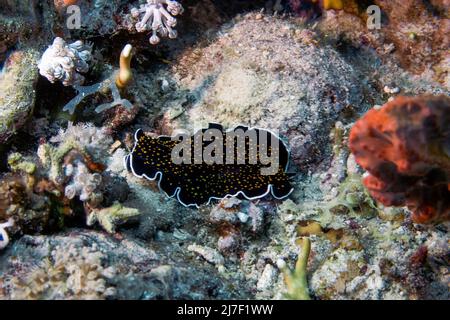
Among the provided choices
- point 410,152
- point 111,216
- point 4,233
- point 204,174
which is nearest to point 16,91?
point 4,233

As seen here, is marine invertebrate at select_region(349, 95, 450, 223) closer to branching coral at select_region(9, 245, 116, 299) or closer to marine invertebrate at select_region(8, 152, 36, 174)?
branching coral at select_region(9, 245, 116, 299)

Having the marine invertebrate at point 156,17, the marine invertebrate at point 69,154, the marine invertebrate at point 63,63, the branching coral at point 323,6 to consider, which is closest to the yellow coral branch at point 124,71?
the marine invertebrate at point 63,63

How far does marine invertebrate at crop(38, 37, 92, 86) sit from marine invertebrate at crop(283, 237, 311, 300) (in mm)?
3006

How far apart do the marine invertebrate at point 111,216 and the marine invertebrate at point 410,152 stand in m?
2.07

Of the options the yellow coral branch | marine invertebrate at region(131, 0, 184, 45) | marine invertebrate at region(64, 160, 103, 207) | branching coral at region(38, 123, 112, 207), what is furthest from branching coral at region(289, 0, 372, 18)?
marine invertebrate at region(64, 160, 103, 207)

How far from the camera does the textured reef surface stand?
10.7ft

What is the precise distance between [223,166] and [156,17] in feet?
6.59

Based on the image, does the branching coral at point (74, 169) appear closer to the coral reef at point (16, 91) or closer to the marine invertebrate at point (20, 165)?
the marine invertebrate at point (20, 165)

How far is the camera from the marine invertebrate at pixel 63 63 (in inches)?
171

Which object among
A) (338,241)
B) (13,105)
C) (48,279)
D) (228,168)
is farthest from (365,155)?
(13,105)

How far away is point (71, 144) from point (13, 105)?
851 millimetres

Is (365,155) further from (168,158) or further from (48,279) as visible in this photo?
(48,279)

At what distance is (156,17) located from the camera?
4969 mm

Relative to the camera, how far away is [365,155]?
3.28 meters
